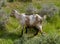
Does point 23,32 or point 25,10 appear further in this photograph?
point 25,10

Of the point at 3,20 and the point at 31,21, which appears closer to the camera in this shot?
the point at 31,21

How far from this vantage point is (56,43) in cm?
724

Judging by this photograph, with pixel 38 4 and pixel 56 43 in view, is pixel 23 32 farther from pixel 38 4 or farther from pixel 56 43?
pixel 38 4

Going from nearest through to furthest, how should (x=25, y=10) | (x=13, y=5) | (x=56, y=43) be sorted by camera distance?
(x=56, y=43), (x=25, y=10), (x=13, y=5)

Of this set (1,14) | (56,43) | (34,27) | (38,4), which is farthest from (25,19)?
(38,4)

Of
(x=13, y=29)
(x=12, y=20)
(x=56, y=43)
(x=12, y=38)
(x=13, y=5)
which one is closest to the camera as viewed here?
(x=56, y=43)

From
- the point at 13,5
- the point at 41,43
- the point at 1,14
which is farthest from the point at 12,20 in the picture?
the point at 41,43

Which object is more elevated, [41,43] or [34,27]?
[41,43]

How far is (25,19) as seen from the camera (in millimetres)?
11453

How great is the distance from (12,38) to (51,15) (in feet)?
11.5

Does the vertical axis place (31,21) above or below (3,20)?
above

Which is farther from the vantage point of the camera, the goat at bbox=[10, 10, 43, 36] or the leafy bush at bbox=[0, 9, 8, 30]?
the leafy bush at bbox=[0, 9, 8, 30]

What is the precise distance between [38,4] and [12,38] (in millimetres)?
6195

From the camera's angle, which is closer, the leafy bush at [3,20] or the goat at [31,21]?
the goat at [31,21]
